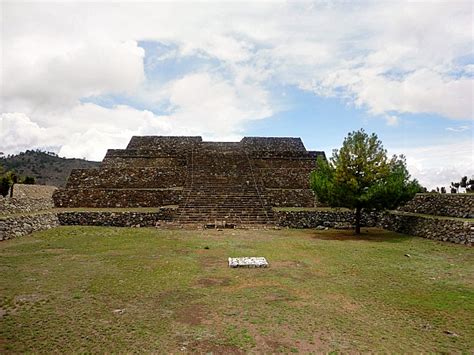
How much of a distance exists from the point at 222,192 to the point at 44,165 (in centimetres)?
4127

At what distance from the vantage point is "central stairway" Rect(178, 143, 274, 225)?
1917cm

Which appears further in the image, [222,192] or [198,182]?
[198,182]

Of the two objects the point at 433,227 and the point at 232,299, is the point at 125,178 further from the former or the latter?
the point at 232,299

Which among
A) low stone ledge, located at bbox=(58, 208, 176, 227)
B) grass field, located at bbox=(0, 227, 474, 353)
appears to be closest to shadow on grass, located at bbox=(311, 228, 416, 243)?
grass field, located at bbox=(0, 227, 474, 353)

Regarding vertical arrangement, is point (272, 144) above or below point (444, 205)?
above

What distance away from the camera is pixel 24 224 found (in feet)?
50.6

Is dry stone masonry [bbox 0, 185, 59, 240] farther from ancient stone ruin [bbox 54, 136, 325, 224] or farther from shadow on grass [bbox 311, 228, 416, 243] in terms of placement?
shadow on grass [bbox 311, 228, 416, 243]

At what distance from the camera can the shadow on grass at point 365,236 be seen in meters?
15.5

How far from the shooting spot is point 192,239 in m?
14.7

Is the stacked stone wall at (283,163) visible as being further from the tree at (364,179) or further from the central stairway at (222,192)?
the tree at (364,179)

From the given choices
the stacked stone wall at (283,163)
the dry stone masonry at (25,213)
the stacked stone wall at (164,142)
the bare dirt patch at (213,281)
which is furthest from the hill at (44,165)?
the bare dirt patch at (213,281)

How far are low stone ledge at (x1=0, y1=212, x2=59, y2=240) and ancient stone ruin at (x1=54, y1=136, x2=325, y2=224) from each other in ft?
14.2

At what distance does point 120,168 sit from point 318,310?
816 inches

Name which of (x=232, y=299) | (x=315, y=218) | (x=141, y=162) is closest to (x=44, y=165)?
(x=141, y=162)
